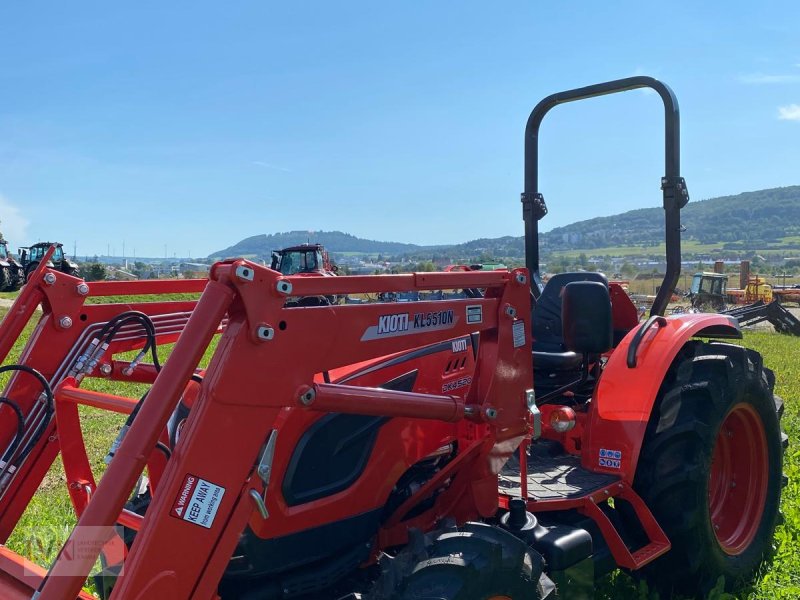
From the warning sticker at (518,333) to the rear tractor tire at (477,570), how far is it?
28.4 inches

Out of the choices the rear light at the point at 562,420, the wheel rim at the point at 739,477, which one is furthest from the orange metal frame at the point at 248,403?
the wheel rim at the point at 739,477

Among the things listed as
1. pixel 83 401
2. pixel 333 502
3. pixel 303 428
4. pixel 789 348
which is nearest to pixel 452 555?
pixel 333 502

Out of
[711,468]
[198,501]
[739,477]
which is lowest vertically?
[739,477]

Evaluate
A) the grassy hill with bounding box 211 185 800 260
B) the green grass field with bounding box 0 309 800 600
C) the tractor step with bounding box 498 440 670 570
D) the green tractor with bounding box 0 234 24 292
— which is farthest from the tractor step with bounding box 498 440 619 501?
the grassy hill with bounding box 211 185 800 260

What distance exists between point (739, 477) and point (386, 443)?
230 centimetres

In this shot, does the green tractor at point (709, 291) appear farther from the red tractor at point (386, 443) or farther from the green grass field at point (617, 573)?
the red tractor at point (386, 443)

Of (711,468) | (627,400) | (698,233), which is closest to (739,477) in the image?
(711,468)

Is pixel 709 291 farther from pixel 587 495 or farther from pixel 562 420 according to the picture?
pixel 587 495

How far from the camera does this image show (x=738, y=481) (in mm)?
4051

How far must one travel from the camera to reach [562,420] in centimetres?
348

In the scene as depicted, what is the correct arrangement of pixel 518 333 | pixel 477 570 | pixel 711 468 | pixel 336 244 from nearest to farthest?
pixel 477 570 → pixel 518 333 → pixel 711 468 → pixel 336 244

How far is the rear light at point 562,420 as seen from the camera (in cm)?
346

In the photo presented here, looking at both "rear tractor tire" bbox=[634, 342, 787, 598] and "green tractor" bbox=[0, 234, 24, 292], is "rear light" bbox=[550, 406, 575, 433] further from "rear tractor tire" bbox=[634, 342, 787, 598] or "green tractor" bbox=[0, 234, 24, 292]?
"green tractor" bbox=[0, 234, 24, 292]

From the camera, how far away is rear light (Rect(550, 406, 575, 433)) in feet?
11.4
